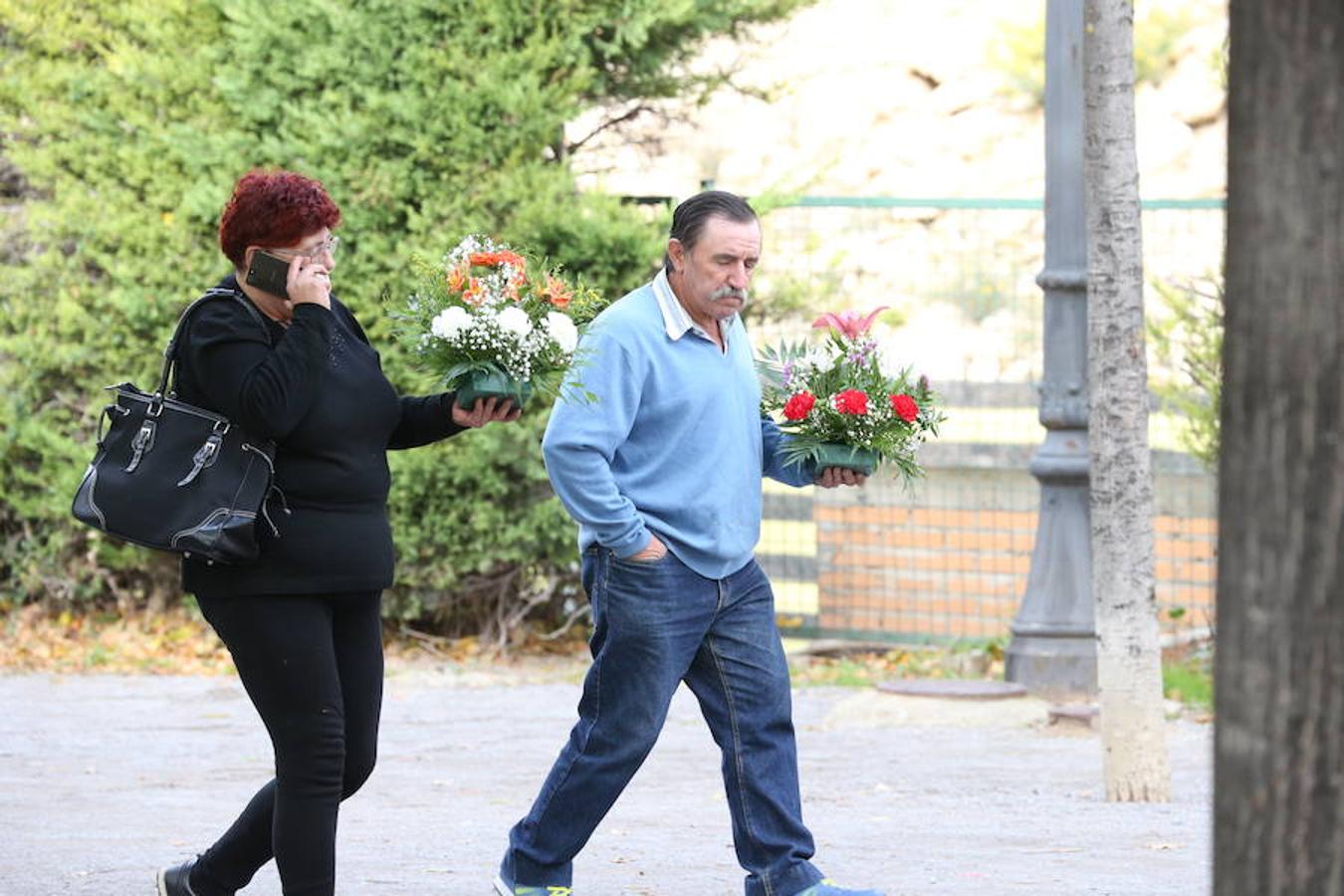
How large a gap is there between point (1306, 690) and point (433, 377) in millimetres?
2745

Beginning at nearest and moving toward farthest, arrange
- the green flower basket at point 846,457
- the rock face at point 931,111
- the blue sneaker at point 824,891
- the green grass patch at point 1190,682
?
the blue sneaker at point 824,891
the green flower basket at point 846,457
the green grass patch at point 1190,682
the rock face at point 931,111

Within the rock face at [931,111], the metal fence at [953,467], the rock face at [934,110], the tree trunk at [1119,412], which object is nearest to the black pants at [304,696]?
the tree trunk at [1119,412]

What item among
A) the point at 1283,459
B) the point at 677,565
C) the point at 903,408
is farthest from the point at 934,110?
the point at 1283,459

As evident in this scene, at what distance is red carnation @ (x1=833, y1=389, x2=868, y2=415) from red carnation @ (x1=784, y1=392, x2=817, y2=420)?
68 mm

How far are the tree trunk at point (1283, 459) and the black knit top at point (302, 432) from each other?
7.52 feet

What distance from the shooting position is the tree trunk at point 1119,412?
7039mm

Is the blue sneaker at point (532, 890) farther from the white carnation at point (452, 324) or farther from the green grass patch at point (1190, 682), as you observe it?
the green grass patch at point (1190, 682)

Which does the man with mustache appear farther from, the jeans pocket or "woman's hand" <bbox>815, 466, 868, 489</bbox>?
"woman's hand" <bbox>815, 466, 868, 489</bbox>

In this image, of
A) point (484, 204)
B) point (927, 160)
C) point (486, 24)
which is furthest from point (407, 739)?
point (927, 160)

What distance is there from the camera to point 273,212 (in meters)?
4.70

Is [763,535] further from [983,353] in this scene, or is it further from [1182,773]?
[1182,773]

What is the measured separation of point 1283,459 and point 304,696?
2.47m

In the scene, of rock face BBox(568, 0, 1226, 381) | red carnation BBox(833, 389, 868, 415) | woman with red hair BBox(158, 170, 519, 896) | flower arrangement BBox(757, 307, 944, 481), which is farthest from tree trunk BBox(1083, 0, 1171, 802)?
rock face BBox(568, 0, 1226, 381)

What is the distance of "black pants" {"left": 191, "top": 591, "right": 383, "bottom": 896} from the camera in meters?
4.65
